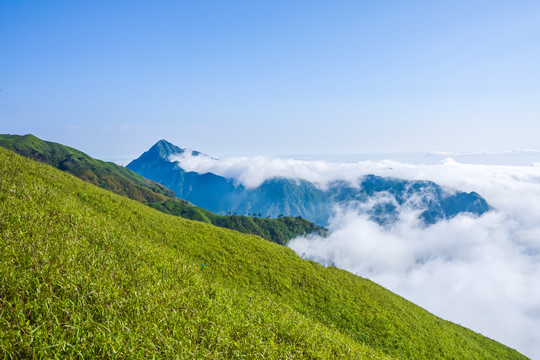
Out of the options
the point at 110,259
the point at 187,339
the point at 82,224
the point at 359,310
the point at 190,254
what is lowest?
the point at 359,310

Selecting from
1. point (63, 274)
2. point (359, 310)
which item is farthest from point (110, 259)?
point (359, 310)

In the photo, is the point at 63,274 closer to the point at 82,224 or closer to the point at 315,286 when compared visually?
the point at 82,224

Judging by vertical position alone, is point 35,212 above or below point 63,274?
above

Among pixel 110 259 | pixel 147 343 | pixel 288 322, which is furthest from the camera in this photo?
pixel 288 322

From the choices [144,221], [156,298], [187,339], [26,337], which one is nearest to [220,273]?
[144,221]

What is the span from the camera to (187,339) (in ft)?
21.1

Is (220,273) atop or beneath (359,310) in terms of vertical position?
atop

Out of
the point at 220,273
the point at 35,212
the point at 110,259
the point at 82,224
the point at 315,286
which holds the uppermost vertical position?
the point at 35,212

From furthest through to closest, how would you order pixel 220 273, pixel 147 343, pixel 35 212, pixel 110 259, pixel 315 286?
1. pixel 315 286
2. pixel 220 273
3. pixel 35 212
4. pixel 110 259
5. pixel 147 343

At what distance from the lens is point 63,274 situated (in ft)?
23.1

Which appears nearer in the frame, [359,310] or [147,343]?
[147,343]

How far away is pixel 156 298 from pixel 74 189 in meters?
19.5

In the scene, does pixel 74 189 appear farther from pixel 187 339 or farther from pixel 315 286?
pixel 315 286

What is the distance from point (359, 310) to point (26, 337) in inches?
1014
